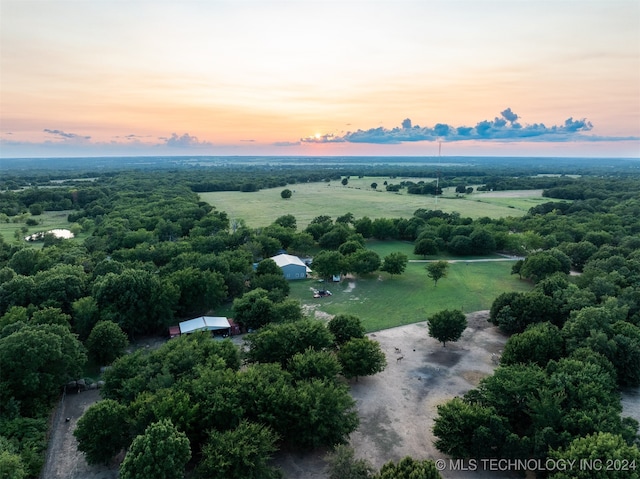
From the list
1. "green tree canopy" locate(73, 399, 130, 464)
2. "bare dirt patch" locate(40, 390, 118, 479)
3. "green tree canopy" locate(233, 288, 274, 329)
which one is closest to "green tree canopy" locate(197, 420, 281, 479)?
"green tree canopy" locate(73, 399, 130, 464)

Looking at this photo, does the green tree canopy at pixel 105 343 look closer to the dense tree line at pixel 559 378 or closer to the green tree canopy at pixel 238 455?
the green tree canopy at pixel 238 455

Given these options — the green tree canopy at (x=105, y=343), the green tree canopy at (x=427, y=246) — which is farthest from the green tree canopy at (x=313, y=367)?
the green tree canopy at (x=427, y=246)

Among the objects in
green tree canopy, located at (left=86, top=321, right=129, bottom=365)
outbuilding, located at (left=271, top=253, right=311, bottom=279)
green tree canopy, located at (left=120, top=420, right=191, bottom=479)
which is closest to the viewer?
green tree canopy, located at (left=120, top=420, right=191, bottom=479)

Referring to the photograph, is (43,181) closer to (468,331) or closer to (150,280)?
(150,280)

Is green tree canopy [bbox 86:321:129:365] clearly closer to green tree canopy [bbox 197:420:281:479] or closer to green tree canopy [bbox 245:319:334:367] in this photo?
green tree canopy [bbox 245:319:334:367]

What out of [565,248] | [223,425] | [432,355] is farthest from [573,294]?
[223,425]

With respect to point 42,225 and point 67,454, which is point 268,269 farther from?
point 42,225
